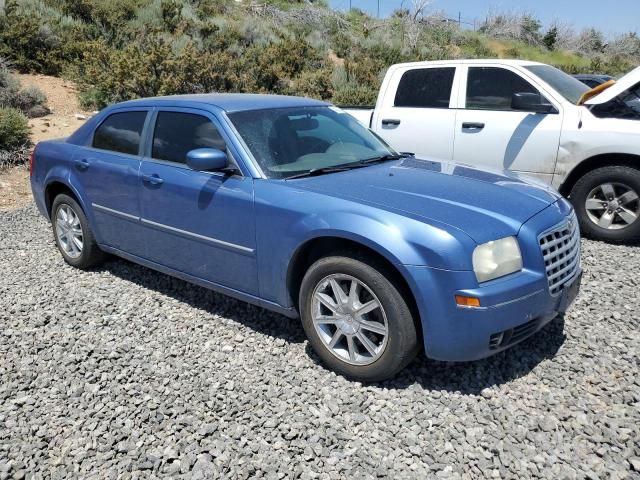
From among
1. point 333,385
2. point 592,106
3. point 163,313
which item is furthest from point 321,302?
point 592,106

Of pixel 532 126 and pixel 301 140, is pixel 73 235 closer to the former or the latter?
pixel 301 140

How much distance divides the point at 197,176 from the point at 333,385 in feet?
5.60

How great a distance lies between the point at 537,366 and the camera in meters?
3.53

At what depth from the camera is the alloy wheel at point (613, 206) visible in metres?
5.65

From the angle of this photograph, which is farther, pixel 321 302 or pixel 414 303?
pixel 321 302

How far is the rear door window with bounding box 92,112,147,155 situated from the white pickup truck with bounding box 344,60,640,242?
322 centimetres

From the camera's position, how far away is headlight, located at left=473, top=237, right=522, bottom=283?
2975 millimetres

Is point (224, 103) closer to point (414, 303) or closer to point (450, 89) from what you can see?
point (414, 303)

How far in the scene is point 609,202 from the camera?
5.74 m

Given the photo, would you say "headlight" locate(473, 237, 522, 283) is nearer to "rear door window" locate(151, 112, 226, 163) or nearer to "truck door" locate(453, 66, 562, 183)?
"rear door window" locate(151, 112, 226, 163)

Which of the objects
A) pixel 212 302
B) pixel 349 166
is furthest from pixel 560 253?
pixel 212 302

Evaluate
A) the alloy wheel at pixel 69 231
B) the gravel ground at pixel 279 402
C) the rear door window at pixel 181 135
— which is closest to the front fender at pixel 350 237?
the gravel ground at pixel 279 402

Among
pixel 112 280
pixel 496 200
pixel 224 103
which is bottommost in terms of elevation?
pixel 112 280

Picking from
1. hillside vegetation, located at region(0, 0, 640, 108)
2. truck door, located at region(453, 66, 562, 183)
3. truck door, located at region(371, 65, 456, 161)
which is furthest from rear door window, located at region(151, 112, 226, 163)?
hillside vegetation, located at region(0, 0, 640, 108)
